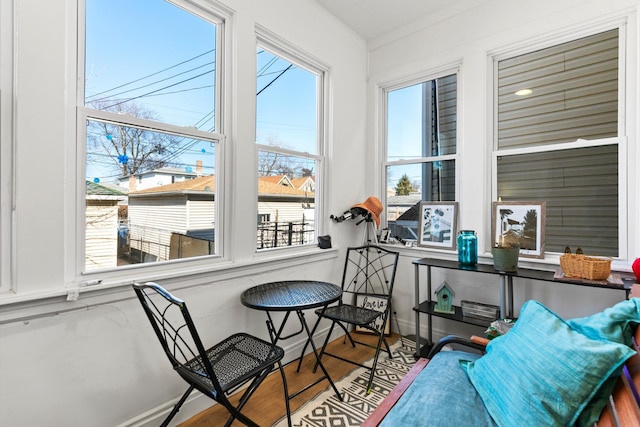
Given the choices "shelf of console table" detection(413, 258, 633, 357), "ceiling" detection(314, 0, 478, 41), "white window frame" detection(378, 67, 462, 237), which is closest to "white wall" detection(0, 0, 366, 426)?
"ceiling" detection(314, 0, 478, 41)

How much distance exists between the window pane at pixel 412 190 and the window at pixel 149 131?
1929mm

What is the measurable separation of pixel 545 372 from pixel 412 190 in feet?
7.49

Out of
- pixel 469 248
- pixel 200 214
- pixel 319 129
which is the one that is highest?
pixel 319 129

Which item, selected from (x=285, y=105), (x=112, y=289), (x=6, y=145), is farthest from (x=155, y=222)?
(x=285, y=105)

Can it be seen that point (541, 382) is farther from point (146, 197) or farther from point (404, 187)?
point (404, 187)

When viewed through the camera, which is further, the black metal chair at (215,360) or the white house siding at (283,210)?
the white house siding at (283,210)

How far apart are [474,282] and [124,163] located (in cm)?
280

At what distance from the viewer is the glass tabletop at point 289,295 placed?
1.79 meters

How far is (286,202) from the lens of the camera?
102 inches

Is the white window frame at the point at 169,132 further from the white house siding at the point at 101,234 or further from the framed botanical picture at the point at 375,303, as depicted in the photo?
the framed botanical picture at the point at 375,303

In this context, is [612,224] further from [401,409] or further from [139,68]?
[139,68]

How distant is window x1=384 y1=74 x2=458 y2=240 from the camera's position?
2914 millimetres

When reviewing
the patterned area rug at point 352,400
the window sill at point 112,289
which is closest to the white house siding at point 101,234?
the window sill at point 112,289

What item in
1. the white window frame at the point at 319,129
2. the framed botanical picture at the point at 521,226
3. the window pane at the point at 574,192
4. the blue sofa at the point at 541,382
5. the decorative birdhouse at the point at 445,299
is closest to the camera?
the blue sofa at the point at 541,382
